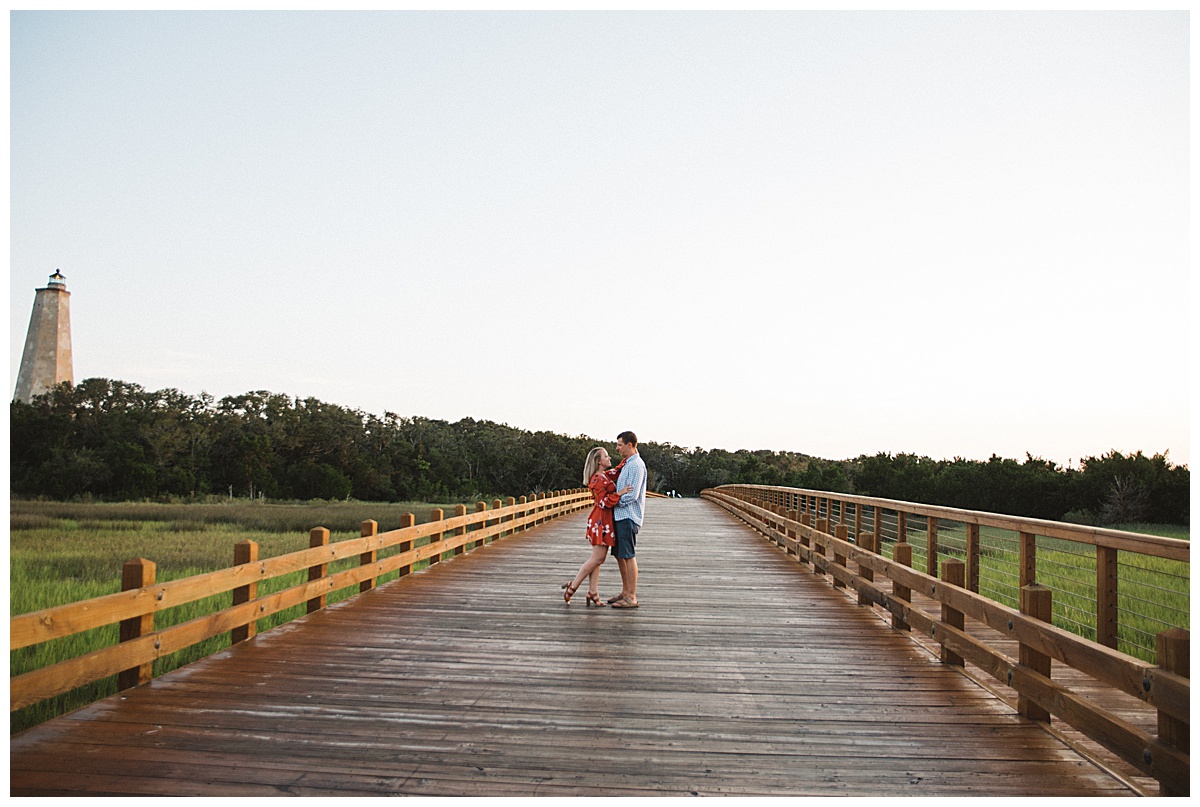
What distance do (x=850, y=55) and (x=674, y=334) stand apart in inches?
1036

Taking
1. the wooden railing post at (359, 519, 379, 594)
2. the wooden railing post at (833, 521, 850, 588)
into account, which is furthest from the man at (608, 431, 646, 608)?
the wooden railing post at (833, 521, 850, 588)

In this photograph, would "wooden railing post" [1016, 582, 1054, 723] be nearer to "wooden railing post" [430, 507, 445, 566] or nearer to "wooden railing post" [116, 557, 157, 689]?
"wooden railing post" [116, 557, 157, 689]

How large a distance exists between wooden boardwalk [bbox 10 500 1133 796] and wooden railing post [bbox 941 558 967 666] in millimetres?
126

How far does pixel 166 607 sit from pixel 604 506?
3907mm

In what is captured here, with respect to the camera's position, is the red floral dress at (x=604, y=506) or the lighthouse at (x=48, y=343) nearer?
the red floral dress at (x=604, y=506)

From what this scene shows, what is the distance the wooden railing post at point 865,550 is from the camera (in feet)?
26.4

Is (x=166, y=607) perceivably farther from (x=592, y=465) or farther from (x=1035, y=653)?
(x=1035, y=653)

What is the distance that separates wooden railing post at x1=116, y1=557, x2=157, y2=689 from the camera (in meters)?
4.66

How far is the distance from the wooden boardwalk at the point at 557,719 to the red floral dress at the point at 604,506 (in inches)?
30.0

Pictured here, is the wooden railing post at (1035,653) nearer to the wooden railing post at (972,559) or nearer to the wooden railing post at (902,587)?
the wooden railing post at (972,559)

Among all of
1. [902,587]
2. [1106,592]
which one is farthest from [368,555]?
[1106,592]

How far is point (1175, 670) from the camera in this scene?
308cm

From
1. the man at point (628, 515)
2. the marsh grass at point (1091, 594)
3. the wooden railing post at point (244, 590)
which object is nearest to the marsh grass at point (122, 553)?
the wooden railing post at point (244, 590)

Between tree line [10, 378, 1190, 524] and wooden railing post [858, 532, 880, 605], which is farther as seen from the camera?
tree line [10, 378, 1190, 524]
